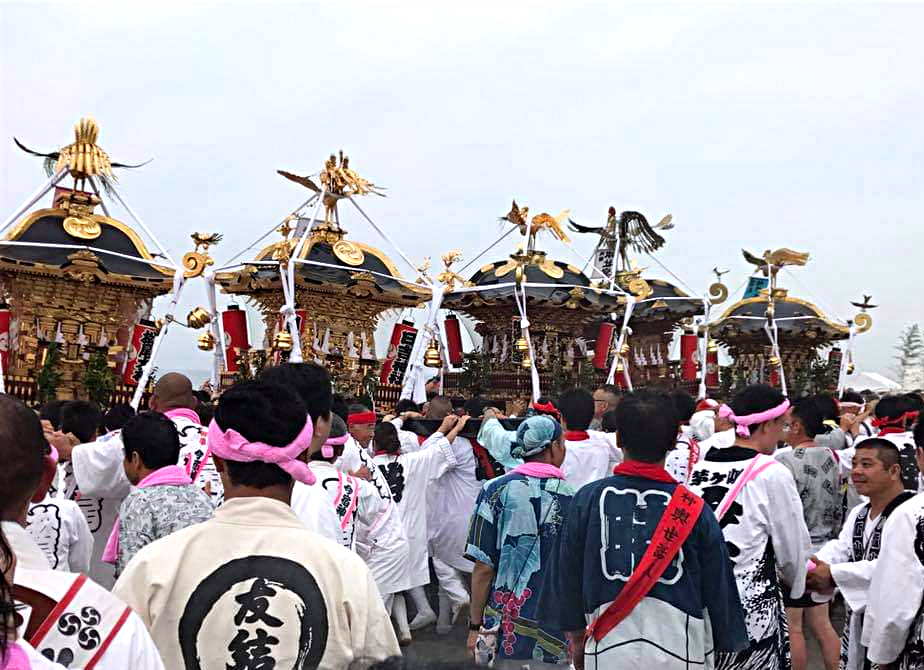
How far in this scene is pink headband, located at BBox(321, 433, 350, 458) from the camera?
5.10m

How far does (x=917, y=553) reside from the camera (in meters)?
3.50

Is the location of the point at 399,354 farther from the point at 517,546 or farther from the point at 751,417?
the point at 751,417

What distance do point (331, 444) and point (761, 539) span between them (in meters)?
2.37

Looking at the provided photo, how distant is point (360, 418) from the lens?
6992 millimetres

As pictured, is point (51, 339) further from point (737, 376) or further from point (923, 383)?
point (923, 383)

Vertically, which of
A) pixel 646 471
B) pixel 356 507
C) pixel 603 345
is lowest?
pixel 356 507

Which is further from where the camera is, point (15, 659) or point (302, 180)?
point (302, 180)

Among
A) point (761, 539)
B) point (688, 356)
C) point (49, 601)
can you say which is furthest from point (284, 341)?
point (688, 356)

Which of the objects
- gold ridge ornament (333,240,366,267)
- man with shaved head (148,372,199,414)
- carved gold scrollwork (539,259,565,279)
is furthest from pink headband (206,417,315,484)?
carved gold scrollwork (539,259,565,279)

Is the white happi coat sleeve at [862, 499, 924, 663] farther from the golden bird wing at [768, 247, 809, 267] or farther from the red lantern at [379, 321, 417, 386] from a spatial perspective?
the golden bird wing at [768, 247, 809, 267]

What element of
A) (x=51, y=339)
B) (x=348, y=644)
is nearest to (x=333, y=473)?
(x=348, y=644)

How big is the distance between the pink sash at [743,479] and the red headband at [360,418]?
3.42m

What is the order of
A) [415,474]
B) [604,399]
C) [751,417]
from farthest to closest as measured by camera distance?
[604,399], [415,474], [751,417]

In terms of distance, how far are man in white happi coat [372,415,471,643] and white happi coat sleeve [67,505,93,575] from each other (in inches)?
128
